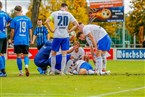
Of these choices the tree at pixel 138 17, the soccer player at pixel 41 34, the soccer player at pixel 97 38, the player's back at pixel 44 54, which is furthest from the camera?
the tree at pixel 138 17

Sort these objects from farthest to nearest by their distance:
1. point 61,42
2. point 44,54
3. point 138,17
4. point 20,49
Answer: point 138,17
point 44,54
point 61,42
point 20,49

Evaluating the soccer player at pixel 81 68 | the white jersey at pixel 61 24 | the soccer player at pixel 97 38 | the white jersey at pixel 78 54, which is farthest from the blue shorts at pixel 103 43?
the white jersey at pixel 61 24

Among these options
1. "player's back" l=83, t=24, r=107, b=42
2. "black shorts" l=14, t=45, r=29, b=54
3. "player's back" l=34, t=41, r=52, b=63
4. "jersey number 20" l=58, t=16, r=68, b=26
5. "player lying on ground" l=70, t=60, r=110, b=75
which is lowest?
"player lying on ground" l=70, t=60, r=110, b=75

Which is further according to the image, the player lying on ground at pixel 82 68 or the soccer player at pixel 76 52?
the soccer player at pixel 76 52

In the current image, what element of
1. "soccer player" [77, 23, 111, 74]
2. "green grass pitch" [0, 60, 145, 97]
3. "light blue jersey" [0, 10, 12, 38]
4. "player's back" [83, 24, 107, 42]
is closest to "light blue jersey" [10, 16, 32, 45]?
"light blue jersey" [0, 10, 12, 38]

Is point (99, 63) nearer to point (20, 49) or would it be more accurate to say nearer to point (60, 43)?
point (60, 43)

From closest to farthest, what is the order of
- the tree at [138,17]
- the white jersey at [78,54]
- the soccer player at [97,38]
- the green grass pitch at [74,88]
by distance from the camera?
the green grass pitch at [74,88] < the soccer player at [97,38] < the white jersey at [78,54] < the tree at [138,17]

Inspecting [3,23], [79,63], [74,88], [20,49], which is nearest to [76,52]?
[79,63]

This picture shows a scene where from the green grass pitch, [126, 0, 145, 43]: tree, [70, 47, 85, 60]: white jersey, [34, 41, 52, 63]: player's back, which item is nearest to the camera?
the green grass pitch

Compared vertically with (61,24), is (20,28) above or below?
below

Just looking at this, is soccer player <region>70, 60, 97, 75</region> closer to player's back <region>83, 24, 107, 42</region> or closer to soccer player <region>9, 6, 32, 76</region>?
player's back <region>83, 24, 107, 42</region>

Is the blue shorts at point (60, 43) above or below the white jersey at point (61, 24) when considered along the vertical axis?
below

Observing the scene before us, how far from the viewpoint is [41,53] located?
18.0 metres

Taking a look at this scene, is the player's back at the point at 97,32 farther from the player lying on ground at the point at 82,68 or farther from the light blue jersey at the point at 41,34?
the light blue jersey at the point at 41,34
